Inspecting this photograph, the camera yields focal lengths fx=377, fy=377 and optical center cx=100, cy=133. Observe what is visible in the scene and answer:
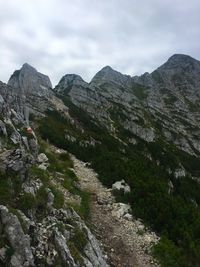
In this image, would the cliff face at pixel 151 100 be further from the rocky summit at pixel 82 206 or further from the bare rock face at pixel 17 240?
the bare rock face at pixel 17 240

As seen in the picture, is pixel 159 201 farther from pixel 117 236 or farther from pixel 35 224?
pixel 35 224

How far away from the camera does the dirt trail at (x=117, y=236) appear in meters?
18.1

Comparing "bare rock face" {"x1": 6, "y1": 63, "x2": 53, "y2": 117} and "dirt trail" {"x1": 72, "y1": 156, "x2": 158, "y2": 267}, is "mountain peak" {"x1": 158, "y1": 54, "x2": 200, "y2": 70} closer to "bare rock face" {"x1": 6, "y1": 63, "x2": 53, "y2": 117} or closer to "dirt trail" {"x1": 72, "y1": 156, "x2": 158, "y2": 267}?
"bare rock face" {"x1": 6, "y1": 63, "x2": 53, "y2": 117}

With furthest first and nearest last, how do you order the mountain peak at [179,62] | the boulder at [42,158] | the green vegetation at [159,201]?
the mountain peak at [179,62] < the boulder at [42,158] < the green vegetation at [159,201]

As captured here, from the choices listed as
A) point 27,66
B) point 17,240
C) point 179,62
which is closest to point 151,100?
point 27,66

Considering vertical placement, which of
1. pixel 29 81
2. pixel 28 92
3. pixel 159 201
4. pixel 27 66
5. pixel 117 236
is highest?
pixel 27 66

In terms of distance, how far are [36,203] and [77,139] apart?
87.3 feet

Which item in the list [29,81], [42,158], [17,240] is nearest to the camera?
[17,240]

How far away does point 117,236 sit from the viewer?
790 inches

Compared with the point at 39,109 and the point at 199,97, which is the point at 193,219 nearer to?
the point at 39,109

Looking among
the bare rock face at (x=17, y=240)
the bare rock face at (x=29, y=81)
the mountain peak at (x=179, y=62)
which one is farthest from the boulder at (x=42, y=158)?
the mountain peak at (x=179, y=62)

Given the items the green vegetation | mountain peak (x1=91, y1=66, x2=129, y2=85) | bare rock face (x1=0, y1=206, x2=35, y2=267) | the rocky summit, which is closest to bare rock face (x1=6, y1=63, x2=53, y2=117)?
the rocky summit

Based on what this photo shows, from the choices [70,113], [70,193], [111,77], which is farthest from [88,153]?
[111,77]

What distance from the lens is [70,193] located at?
23.7 metres
